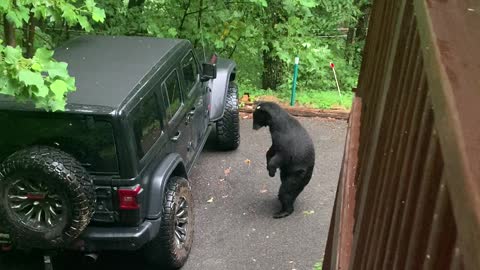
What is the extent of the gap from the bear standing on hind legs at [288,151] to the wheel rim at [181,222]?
114 centimetres

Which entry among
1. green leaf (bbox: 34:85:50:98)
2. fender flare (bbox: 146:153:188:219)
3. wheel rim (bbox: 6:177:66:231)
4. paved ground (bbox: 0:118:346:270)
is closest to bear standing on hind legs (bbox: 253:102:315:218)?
paved ground (bbox: 0:118:346:270)

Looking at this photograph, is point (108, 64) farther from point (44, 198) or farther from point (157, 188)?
point (44, 198)

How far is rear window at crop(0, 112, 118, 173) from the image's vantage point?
438 cm

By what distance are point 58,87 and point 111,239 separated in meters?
1.51

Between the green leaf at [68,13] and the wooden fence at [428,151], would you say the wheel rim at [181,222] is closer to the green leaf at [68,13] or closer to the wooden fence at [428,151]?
the green leaf at [68,13]

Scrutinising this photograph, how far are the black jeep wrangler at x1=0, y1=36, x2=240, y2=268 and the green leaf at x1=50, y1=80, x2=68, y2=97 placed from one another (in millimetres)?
595

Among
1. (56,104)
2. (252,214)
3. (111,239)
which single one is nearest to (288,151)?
(252,214)

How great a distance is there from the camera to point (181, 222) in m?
5.51

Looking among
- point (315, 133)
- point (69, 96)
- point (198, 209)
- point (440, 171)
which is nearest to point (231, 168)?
point (198, 209)

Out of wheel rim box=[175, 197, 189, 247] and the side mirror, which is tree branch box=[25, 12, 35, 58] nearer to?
the side mirror

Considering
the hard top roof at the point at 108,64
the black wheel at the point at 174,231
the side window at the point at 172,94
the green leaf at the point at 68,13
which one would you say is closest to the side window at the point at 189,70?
the hard top roof at the point at 108,64

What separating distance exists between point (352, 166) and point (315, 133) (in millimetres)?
5150

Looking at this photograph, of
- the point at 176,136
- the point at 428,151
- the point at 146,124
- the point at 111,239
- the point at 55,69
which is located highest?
the point at 428,151

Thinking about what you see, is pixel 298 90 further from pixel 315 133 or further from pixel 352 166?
pixel 352 166
